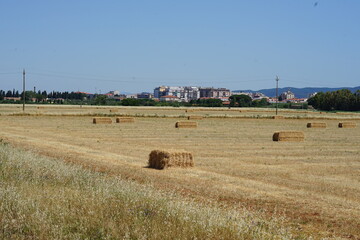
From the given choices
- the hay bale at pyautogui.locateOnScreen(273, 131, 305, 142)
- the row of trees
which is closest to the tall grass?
the hay bale at pyautogui.locateOnScreen(273, 131, 305, 142)

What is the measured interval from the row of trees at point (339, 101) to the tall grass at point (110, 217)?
16067 centimetres

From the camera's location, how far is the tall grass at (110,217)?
877 centimetres

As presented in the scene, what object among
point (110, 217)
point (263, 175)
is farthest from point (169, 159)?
point (110, 217)

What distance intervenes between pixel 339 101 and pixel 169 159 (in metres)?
155

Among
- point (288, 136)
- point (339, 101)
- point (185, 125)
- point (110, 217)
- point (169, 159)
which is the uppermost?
point (339, 101)

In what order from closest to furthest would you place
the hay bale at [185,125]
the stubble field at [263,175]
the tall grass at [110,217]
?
the tall grass at [110,217]
the stubble field at [263,175]
the hay bale at [185,125]

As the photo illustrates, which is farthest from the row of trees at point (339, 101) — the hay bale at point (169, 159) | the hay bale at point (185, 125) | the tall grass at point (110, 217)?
the tall grass at point (110, 217)

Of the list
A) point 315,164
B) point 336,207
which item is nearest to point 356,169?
point 315,164

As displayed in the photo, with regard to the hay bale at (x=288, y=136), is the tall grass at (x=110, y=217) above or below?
above

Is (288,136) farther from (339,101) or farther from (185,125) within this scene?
(339,101)

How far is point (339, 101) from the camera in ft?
552

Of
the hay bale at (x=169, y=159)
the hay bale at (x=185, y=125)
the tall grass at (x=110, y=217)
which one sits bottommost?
the hay bale at (x=185, y=125)

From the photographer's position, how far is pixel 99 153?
2680cm

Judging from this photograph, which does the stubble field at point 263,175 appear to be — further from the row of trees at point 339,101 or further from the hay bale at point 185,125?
the row of trees at point 339,101
